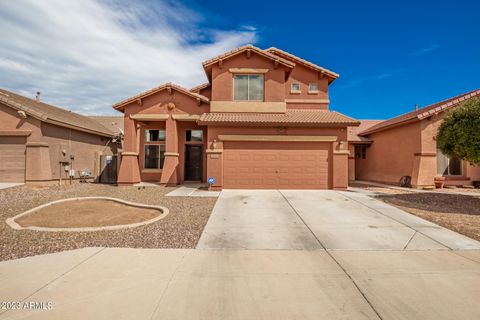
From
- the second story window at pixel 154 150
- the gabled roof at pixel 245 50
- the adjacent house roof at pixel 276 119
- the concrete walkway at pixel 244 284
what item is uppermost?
the gabled roof at pixel 245 50

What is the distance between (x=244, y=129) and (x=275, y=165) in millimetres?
2561

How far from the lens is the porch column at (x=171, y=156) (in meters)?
14.1

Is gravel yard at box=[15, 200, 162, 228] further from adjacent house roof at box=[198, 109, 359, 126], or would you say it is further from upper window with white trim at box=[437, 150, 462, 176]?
upper window with white trim at box=[437, 150, 462, 176]

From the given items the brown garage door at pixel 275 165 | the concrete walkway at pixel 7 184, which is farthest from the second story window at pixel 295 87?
the concrete walkway at pixel 7 184

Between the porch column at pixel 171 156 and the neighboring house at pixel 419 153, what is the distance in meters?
14.9

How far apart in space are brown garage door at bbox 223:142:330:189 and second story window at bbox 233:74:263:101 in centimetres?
316

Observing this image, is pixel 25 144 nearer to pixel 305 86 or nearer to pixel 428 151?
pixel 305 86

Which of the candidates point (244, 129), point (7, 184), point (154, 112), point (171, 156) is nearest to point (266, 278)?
point (244, 129)

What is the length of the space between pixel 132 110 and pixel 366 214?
44.9 ft

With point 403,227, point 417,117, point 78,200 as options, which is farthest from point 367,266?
point 417,117

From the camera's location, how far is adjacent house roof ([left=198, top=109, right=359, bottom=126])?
40.1 ft

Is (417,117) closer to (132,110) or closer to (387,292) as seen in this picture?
(387,292)

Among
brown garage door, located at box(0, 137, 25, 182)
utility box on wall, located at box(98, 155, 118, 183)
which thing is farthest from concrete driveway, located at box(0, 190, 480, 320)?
utility box on wall, located at box(98, 155, 118, 183)

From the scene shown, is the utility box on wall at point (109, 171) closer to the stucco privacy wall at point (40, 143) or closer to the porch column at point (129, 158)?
the stucco privacy wall at point (40, 143)
